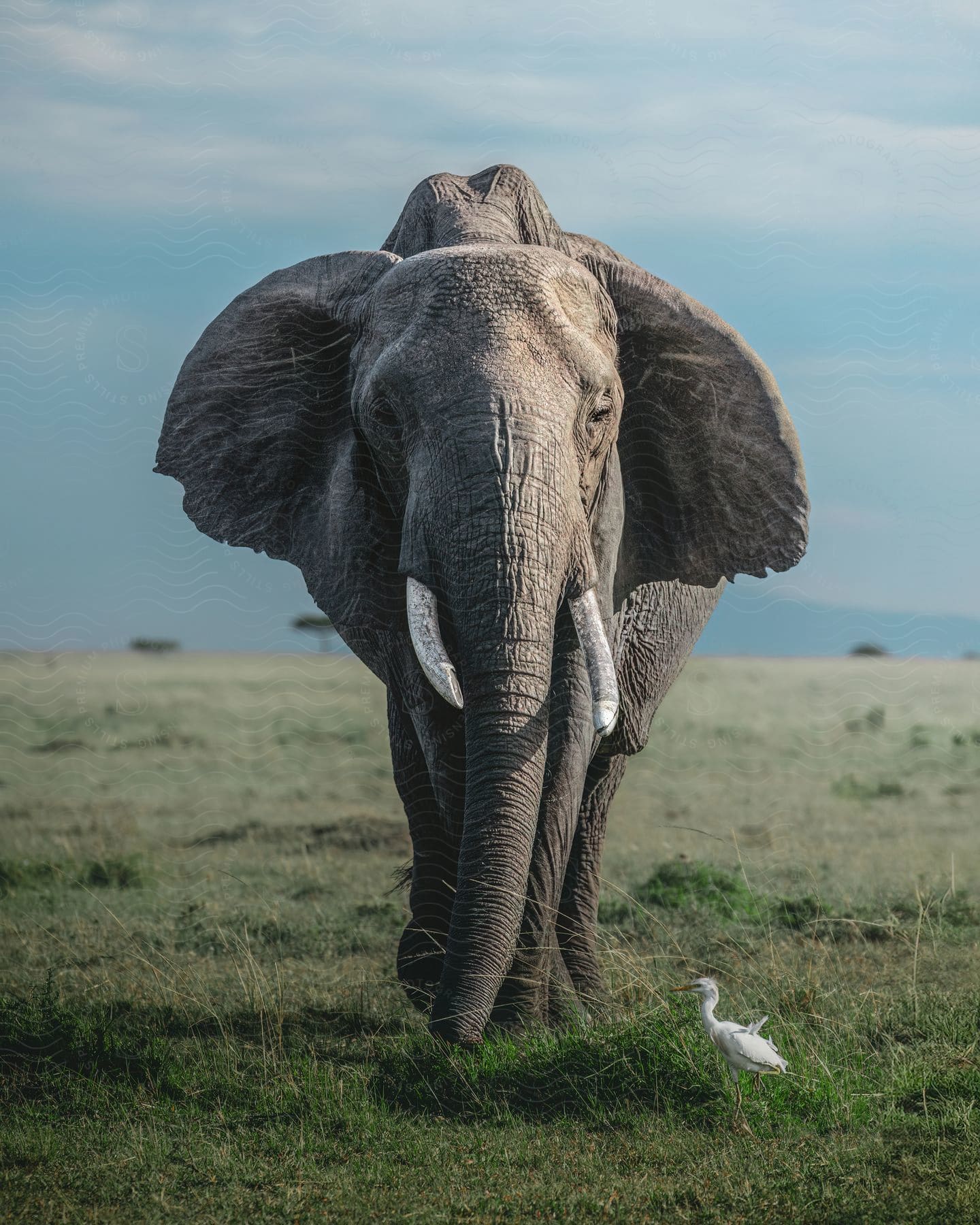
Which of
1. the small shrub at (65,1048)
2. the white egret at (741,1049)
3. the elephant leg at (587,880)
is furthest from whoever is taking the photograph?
the elephant leg at (587,880)

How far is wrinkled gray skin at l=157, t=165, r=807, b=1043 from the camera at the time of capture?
5.77m

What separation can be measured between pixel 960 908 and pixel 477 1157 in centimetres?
553

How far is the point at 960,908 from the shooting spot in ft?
32.9

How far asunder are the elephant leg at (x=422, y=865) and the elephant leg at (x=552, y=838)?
36.5 inches

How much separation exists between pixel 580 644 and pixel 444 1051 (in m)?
1.69

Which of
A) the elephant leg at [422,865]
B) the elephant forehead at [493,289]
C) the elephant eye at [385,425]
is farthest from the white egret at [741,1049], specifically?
the elephant forehead at [493,289]

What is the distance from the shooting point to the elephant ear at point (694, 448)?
716cm

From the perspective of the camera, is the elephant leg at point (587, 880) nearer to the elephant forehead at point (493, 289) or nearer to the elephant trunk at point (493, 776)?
the elephant trunk at point (493, 776)

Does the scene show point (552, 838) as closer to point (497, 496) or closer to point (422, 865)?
point (422, 865)

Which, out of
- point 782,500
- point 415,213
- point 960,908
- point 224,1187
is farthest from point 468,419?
point 960,908

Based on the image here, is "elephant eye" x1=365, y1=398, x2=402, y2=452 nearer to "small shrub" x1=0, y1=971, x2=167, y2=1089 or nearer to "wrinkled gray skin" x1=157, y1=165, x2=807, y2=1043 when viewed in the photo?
"wrinkled gray skin" x1=157, y1=165, x2=807, y2=1043

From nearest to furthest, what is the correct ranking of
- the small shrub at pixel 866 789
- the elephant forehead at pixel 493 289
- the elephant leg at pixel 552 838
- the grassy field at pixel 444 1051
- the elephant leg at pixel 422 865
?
the grassy field at pixel 444 1051, the elephant forehead at pixel 493 289, the elephant leg at pixel 552 838, the elephant leg at pixel 422 865, the small shrub at pixel 866 789

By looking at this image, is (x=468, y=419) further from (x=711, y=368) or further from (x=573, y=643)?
(x=711, y=368)

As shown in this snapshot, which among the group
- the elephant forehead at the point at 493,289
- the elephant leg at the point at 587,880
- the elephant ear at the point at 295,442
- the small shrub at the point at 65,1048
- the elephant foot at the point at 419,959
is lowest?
the small shrub at the point at 65,1048
